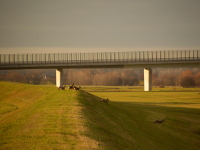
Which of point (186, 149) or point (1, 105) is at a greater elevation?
point (1, 105)

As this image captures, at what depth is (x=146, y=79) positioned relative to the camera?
100 m

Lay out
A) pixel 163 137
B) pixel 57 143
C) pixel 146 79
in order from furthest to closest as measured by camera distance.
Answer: pixel 146 79, pixel 163 137, pixel 57 143

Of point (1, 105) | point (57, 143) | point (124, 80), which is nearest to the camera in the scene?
point (57, 143)

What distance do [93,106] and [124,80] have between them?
173 m

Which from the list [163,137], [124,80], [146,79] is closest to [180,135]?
[163,137]

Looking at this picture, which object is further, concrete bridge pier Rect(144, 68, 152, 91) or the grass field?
concrete bridge pier Rect(144, 68, 152, 91)

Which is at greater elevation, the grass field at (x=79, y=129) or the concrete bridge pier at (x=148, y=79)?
the concrete bridge pier at (x=148, y=79)

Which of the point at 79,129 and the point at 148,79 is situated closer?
the point at 79,129

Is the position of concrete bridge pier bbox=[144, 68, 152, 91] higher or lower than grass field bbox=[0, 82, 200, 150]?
higher

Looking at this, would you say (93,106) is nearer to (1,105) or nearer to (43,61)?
(1,105)

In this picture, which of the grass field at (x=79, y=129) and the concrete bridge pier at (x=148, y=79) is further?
the concrete bridge pier at (x=148, y=79)

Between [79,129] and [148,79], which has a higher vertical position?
[148,79]

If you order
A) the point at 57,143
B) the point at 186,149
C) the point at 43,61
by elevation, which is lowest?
the point at 186,149

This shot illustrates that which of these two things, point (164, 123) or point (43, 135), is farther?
point (164, 123)
